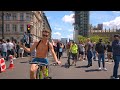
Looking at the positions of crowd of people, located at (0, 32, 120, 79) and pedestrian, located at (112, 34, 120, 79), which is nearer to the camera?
pedestrian, located at (112, 34, 120, 79)

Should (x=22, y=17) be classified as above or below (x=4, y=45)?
above

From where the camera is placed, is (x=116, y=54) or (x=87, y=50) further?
(x=87, y=50)

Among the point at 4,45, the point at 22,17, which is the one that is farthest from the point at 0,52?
the point at 22,17

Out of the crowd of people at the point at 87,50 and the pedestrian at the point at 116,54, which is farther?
the crowd of people at the point at 87,50

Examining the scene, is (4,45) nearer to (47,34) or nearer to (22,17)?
(47,34)
